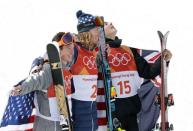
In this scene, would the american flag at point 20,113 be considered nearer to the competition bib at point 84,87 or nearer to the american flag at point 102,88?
the competition bib at point 84,87

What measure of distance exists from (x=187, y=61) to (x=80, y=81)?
431cm

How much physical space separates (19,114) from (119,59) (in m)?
1.31

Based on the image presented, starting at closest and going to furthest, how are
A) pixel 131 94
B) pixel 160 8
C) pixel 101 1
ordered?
pixel 131 94, pixel 101 1, pixel 160 8

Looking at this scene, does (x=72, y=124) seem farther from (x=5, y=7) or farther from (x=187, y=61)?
(x=5, y=7)

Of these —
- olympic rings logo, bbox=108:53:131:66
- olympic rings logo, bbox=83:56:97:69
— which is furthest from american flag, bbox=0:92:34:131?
olympic rings logo, bbox=108:53:131:66

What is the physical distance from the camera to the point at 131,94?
20.4ft

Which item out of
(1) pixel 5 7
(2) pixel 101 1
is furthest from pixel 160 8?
(1) pixel 5 7

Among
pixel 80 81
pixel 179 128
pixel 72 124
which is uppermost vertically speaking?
pixel 80 81

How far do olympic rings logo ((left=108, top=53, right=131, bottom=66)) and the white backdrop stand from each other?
1950 mm

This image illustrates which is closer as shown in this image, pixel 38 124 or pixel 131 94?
pixel 38 124

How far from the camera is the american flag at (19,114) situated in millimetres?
5363

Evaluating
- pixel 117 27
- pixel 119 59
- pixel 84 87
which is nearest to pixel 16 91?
pixel 84 87

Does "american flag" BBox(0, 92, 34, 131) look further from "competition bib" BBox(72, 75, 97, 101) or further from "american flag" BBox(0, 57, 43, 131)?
"competition bib" BBox(72, 75, 97, 101)

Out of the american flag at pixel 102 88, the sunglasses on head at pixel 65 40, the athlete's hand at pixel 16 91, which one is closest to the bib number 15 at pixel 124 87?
the american flag at pixel 102 88
